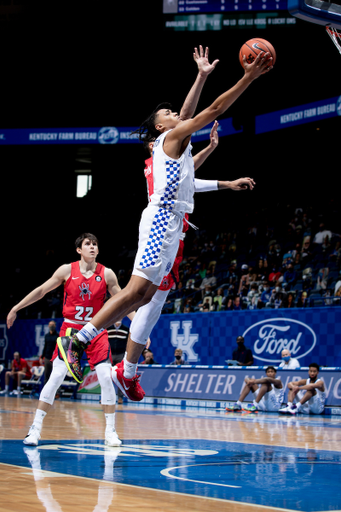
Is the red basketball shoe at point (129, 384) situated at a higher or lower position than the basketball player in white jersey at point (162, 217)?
lower

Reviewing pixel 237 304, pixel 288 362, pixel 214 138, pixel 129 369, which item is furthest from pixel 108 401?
→ pixel 237 304

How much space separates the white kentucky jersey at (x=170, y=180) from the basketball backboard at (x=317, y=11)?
3064mm

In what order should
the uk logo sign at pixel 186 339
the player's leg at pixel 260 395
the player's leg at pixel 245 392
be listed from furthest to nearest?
the uk logo sign at pixel 186 339 < the player's leg at pixel 245 392 < the player's leg at pixel 260 395

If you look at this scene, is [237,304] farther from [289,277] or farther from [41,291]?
[41,291]

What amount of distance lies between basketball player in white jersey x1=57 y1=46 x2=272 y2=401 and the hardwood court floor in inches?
29.4

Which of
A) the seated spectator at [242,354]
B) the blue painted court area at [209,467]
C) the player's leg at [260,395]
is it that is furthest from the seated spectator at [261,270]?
the blue painted court area at [209,467]

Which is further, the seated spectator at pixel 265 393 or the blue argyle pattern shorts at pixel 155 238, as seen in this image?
the seated spectator at pixel 265 393

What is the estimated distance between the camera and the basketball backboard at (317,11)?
6617 millimetres

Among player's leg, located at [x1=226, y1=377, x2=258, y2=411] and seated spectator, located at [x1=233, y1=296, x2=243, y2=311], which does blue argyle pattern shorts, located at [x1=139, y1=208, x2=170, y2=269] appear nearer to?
player's leg, located at [x1=226, y1=377, x2=258, y2=411]

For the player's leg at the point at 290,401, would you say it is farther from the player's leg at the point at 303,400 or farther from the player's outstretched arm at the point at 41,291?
the player's outstretched arm at the point at 41,291

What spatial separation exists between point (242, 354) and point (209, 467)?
950 centimetres

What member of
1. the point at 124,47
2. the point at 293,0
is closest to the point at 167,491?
the point at 293,0

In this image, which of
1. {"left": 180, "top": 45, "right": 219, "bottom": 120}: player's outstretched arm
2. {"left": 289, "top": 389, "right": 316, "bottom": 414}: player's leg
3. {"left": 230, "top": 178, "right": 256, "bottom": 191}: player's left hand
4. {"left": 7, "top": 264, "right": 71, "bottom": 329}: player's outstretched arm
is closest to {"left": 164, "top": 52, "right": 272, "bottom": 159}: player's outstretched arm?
{"left": 180, "top": 45, "right": 219, "bottom": 120}: player's outstretched arm

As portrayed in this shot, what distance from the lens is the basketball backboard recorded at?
21.7 feet
